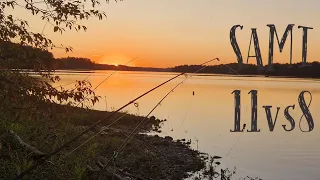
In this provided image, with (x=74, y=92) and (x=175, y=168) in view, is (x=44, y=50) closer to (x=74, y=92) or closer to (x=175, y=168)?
(x=74, y=92)

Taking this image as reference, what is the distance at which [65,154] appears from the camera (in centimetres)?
832

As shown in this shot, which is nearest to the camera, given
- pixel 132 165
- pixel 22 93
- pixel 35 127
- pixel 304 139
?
pixel 22 93

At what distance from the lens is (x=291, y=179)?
51.6ft

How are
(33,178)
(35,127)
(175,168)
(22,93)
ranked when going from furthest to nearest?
(175,168), (35,127), (33,178), (22,93)

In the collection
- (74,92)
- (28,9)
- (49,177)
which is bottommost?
(49,177)

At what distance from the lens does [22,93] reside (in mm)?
6367

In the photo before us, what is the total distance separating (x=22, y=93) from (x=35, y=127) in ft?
10.6

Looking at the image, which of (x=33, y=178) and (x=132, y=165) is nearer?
(x=33, y=178)

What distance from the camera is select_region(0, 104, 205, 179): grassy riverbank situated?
711 centimetres

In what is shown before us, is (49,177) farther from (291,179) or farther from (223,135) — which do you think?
(223,135)

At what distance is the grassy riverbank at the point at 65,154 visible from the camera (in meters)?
7.11

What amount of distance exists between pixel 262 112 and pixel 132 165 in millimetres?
30176

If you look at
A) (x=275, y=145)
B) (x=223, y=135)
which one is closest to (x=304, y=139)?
(x=275, y=145)

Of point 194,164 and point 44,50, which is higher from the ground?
point 44,50
